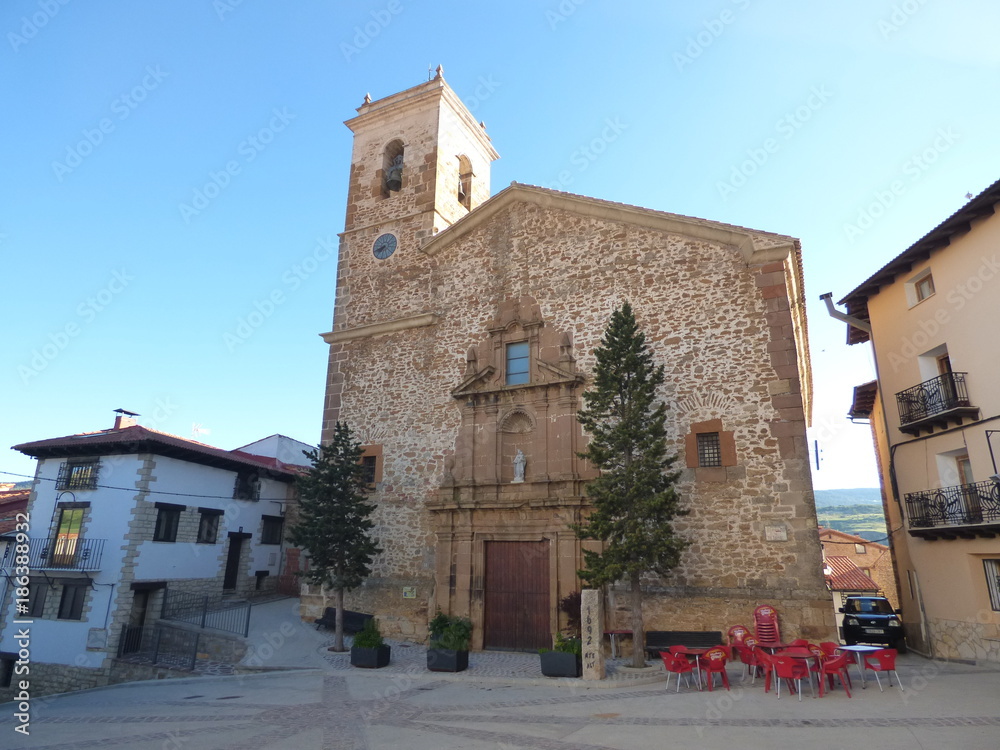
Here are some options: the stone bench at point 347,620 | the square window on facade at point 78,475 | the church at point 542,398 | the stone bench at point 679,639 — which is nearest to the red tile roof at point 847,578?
the church at point 542,398

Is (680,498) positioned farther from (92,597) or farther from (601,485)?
(92,597)

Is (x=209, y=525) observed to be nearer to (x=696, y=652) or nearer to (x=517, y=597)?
(x=517, y=597)

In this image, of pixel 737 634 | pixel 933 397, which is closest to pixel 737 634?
pixel 737 634

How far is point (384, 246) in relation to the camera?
19.1 metres

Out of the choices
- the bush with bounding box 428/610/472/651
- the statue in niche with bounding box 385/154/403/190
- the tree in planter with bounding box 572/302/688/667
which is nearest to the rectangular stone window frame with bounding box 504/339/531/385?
the tree in planter with bounding box 572/302/688/667

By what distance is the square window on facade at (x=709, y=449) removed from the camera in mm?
12977

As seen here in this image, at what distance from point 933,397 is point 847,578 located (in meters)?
18.3

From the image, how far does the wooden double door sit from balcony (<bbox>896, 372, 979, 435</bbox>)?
8236 mm

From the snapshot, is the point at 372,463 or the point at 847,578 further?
the point at 847,578

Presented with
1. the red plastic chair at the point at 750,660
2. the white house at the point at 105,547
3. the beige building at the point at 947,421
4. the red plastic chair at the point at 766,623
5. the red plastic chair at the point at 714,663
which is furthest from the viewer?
the white house at the point at 105,547

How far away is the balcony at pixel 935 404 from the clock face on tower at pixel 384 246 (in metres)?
13.8

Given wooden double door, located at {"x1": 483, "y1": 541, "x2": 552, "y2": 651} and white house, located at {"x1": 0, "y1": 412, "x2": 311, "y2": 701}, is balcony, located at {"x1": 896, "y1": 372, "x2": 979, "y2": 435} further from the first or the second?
white house, located at {"x1": 0, "y1": 412, "x2": 311, "y2": 701}

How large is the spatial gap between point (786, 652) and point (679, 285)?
26.4 ft

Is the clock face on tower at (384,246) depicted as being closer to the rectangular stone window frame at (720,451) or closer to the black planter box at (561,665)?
the rectangular stone window frame at (720,451)
